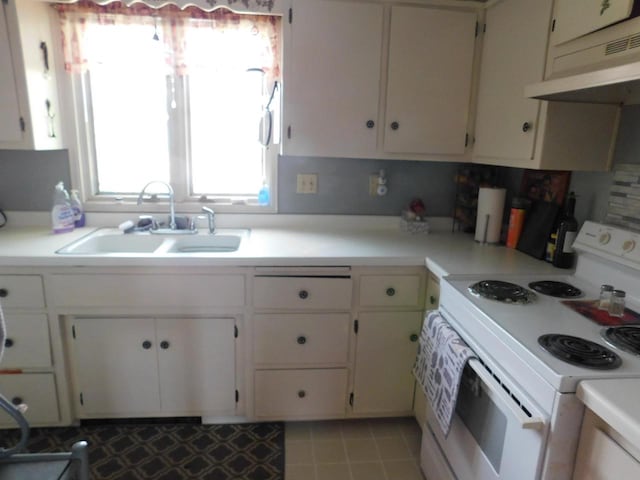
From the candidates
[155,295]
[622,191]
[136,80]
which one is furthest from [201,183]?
[622,191]

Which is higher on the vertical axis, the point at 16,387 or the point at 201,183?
the point at 201,183

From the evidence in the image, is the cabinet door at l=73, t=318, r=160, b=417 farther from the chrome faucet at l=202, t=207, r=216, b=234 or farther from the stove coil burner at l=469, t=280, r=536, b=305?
the stove coil burner at l=469, t=280, r=536, b=305

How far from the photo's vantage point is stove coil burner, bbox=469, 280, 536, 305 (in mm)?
1414

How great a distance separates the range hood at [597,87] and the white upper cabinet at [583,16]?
0.51 feet

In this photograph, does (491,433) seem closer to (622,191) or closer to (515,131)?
(622,191)

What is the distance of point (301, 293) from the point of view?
1874 mm

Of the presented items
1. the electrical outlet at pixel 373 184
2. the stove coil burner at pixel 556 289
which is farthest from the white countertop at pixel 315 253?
the electrical outlet at pixel 373 184

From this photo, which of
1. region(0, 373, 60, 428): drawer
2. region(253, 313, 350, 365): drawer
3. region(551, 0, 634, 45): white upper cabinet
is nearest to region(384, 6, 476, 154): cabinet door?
region(551, 0, 634, 45): white upper cabinet

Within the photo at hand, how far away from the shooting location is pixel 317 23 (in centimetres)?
197

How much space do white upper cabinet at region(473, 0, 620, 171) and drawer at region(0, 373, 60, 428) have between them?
2.27 metres

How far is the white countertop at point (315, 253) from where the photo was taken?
1.76 meters

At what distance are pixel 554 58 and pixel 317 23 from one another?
1.02 metres

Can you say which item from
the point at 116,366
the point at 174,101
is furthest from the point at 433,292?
the point at 174,101

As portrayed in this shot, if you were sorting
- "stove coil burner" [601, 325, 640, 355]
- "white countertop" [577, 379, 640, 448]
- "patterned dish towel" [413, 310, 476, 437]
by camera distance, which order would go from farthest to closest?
"patterned dish towel" [413, 310, 476, 437], "stove coil burner" [601, 325, 640, 355], "white countertop" [577, 379, 640, 448]
